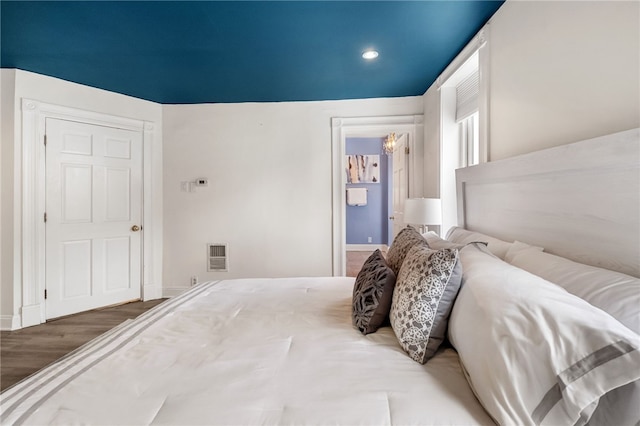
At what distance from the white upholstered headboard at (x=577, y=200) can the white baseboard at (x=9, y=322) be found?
13.5ft

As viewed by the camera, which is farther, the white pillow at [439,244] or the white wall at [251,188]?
the white wall at [251,188]

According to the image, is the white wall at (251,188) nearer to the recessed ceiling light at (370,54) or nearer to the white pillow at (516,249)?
the recessed ceiling light at (370,54)

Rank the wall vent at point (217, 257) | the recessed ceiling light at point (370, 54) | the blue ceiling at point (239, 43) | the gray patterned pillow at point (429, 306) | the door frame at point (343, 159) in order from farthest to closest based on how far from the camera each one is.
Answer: the wall vent at point (217, 257)
the door frame at point (343, 159)
the recessed ceiling light at point (370, 54)
the blue ceiling at point (239, 43)
the gray patterned pillow at point (429, 306)

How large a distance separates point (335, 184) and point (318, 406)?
2.73 m

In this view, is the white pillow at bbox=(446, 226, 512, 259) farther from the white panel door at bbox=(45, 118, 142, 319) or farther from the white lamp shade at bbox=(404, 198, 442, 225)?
the white panel door at bbox=(45, 118, 142, 319)

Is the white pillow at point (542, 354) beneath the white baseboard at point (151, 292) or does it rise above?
above

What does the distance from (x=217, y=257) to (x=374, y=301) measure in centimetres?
269

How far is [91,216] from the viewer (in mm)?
2957

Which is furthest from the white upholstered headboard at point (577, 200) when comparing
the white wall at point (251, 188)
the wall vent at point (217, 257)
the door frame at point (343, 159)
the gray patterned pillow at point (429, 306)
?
the wall vent at point (217, 257)

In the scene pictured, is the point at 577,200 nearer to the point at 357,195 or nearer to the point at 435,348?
the point at 435,348

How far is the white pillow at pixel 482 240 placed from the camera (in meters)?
1.34

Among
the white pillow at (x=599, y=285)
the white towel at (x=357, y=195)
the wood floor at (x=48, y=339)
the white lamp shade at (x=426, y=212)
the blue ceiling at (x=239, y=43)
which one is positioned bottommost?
the wood floor at (x=48, y=339)

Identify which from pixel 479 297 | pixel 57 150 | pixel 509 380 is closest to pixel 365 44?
pixel 479 297

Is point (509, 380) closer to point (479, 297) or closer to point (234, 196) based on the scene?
point (479, 297)
